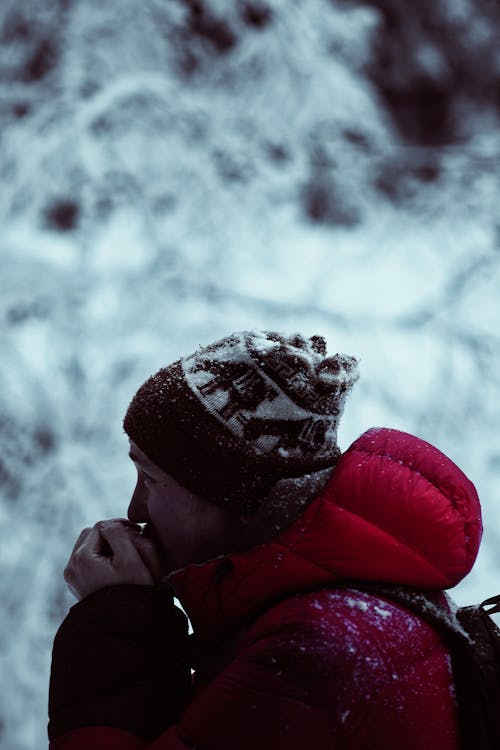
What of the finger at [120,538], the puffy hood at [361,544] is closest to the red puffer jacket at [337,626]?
the puffy hood at [361,544]

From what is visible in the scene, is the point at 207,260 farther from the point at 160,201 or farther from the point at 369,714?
the point at 369,714

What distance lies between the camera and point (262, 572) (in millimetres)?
838

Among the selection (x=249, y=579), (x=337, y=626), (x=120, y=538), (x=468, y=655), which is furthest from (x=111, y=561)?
(x=468, y=655)

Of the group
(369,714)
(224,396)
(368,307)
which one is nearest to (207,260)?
(368,307)

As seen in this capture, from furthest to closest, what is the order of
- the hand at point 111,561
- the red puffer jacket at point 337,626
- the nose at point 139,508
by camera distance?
the nose at point 139,508 < the hand at point 111,561 < the red puffer jacket at point 337,626

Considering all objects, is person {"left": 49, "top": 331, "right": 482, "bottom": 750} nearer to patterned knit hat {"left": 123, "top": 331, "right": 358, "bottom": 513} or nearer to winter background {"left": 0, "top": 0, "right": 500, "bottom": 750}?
patterned knit hat {"left": 123, "top": 331, "right": 358, "bottom": 513}

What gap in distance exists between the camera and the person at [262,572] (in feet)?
2.40

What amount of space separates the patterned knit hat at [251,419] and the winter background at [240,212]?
1474mm

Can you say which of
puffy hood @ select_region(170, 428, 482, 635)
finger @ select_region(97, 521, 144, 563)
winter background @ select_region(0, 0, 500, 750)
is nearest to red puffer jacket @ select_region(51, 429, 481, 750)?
puffy hood @ select_region(170, 428, 482, 635)

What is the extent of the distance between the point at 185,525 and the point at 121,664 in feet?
0.75

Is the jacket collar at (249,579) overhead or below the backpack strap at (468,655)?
overhead

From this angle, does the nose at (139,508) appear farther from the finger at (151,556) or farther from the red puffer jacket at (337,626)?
the red puffer jacket at (337,626)

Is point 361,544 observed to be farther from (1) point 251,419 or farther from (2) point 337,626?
(1) point 251,419

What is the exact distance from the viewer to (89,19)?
8.45 feet
